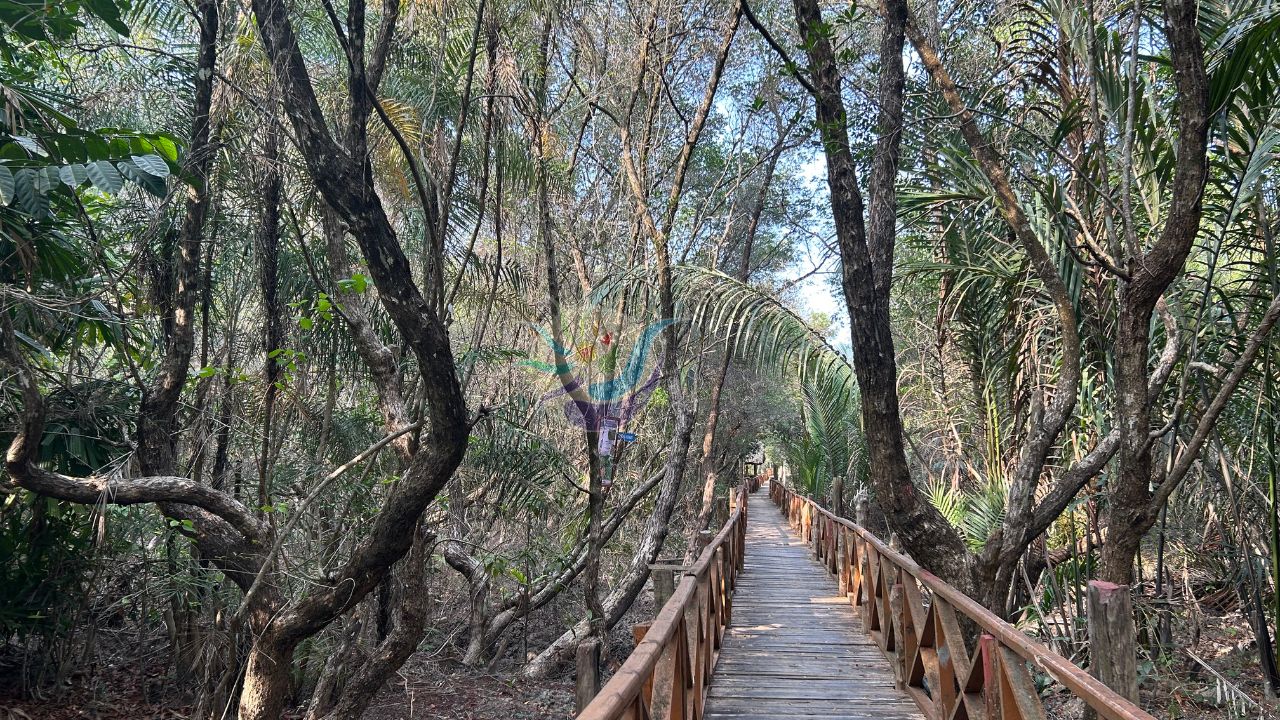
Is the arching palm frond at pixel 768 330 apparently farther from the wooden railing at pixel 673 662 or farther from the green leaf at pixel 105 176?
the green leaf at pixel 105 176

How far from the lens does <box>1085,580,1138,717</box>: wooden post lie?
105 inches

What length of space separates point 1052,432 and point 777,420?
69.2 feet

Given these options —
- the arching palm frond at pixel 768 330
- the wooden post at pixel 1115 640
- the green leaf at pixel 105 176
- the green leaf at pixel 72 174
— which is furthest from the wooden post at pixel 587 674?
the arching palm frond at pixel 768 330

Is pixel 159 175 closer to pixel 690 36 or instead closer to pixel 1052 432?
pixel 1052 432

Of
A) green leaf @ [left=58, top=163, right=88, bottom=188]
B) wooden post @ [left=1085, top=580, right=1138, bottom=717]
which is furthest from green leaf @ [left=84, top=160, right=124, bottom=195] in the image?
wooden post @ [left=1085, top=580, right=1138, bottom=717]

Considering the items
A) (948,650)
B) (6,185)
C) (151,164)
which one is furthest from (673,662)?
(6,185)

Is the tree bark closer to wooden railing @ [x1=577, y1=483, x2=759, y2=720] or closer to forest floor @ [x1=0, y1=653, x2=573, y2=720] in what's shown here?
wooden railing @ [x1=577, y1=483, x2=759, y2=720]

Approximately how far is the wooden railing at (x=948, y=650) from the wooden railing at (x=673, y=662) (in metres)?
1.31

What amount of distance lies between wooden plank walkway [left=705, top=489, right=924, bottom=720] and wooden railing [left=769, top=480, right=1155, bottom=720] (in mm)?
188

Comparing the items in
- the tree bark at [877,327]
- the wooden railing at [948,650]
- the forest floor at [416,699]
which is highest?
the tree bark at [877,327]

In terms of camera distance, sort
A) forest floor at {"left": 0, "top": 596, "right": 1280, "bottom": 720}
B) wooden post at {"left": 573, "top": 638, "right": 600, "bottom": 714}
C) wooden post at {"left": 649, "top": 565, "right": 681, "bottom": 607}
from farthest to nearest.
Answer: forest floor at {"left": 0, "top": 596, "right": 1280, "bottom": 720} < wooden post at {"left": 649, "top": 565, "right": 681, "bottom": 607} < wooden post at {"left": 573, "top": 638, "right": 600, "bottom": 714}

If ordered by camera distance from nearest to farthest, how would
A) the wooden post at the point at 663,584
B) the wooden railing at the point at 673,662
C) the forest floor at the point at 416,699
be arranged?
the wooden railing at the point at 673,662 < the wooden post at the point at 663,584 < the forest floor at the point at 416,699

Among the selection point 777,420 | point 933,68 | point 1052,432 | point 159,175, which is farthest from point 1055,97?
point 777,420

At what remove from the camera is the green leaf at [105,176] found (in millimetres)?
3336
